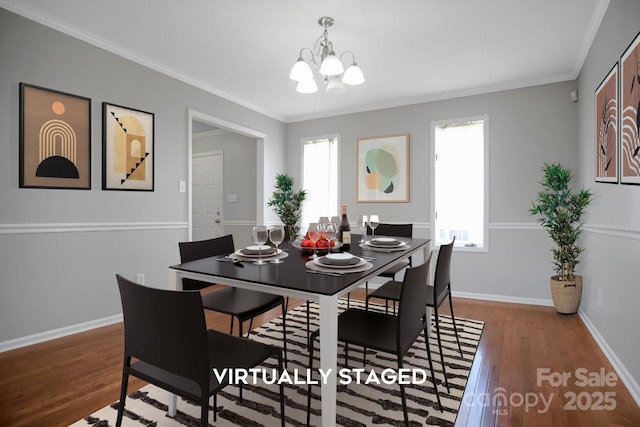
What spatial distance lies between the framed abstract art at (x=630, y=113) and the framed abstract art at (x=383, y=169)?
2.47 metres

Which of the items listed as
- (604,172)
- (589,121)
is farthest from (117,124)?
(589,121)

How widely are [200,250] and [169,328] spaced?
39.6 inches

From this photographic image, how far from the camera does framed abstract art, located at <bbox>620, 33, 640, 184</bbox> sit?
1762 mm

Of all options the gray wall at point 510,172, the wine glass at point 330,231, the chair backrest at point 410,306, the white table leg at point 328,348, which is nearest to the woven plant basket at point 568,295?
the gray wall at point 510,172

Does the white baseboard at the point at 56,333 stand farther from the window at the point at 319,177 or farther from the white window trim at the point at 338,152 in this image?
the white window trim at the point at 338,152

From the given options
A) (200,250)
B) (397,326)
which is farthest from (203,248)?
(397,326)

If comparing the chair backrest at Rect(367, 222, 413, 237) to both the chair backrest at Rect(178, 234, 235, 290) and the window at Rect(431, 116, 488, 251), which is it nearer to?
the window at Rect(431, 116, 488, 251)

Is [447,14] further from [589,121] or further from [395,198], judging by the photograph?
[395,198]

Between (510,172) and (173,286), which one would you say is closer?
(173,286)

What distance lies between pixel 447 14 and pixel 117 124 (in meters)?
2.98

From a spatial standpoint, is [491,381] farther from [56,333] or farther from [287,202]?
[287,202]

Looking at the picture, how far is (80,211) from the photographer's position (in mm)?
2781

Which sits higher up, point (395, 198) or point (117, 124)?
point (117, 124)

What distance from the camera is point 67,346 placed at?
98.1 inches
